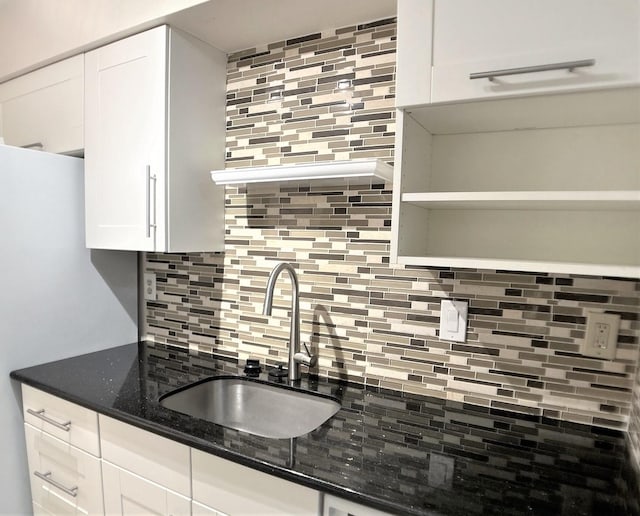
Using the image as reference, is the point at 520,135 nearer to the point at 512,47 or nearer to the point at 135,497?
the point at 512,47

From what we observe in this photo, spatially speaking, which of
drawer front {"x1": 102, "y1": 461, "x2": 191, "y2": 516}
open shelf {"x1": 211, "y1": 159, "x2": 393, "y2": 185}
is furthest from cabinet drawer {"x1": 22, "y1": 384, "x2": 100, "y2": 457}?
open shelf {"x1": 211, "y1": 159, "x2": 393, "y2": 185}

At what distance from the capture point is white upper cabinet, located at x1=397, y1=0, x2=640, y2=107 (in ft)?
2.56

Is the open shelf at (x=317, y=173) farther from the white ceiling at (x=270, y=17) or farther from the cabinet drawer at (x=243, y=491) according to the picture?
the cabinet drawer at (x=243, y=491)

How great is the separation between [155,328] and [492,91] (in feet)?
5.58

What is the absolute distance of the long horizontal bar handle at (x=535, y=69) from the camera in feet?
2.57

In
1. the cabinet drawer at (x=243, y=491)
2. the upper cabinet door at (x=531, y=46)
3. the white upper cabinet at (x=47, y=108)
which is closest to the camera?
the upper cabinet door at (x=531, y=46)

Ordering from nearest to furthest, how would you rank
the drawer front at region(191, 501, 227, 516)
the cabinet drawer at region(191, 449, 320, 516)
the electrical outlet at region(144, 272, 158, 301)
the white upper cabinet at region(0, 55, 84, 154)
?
the cabinet drawer at region(191, 449, 320, 516) → the drawer front at region(191, 501, 227, 516) → the white upper cabinet at region(0, 55, 84, 154) → the electrical outlet at region(144, 272, 158, 301)

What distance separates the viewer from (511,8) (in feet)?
2.82

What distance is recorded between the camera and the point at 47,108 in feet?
5.69

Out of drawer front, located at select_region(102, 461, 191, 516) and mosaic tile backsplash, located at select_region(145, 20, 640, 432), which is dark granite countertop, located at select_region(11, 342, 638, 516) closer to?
mosaic tile backsplash, located at select_region(145, 20, 640, 432)

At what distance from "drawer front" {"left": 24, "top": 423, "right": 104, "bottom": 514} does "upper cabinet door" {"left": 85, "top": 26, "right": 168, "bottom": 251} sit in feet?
2.38

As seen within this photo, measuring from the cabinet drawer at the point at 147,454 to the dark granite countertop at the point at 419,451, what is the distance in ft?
0.20

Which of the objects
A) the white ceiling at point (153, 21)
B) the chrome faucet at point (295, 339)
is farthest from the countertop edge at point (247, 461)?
the white ceiling at point (153, 21)

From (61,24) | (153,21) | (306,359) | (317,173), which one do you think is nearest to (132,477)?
(306,359)
